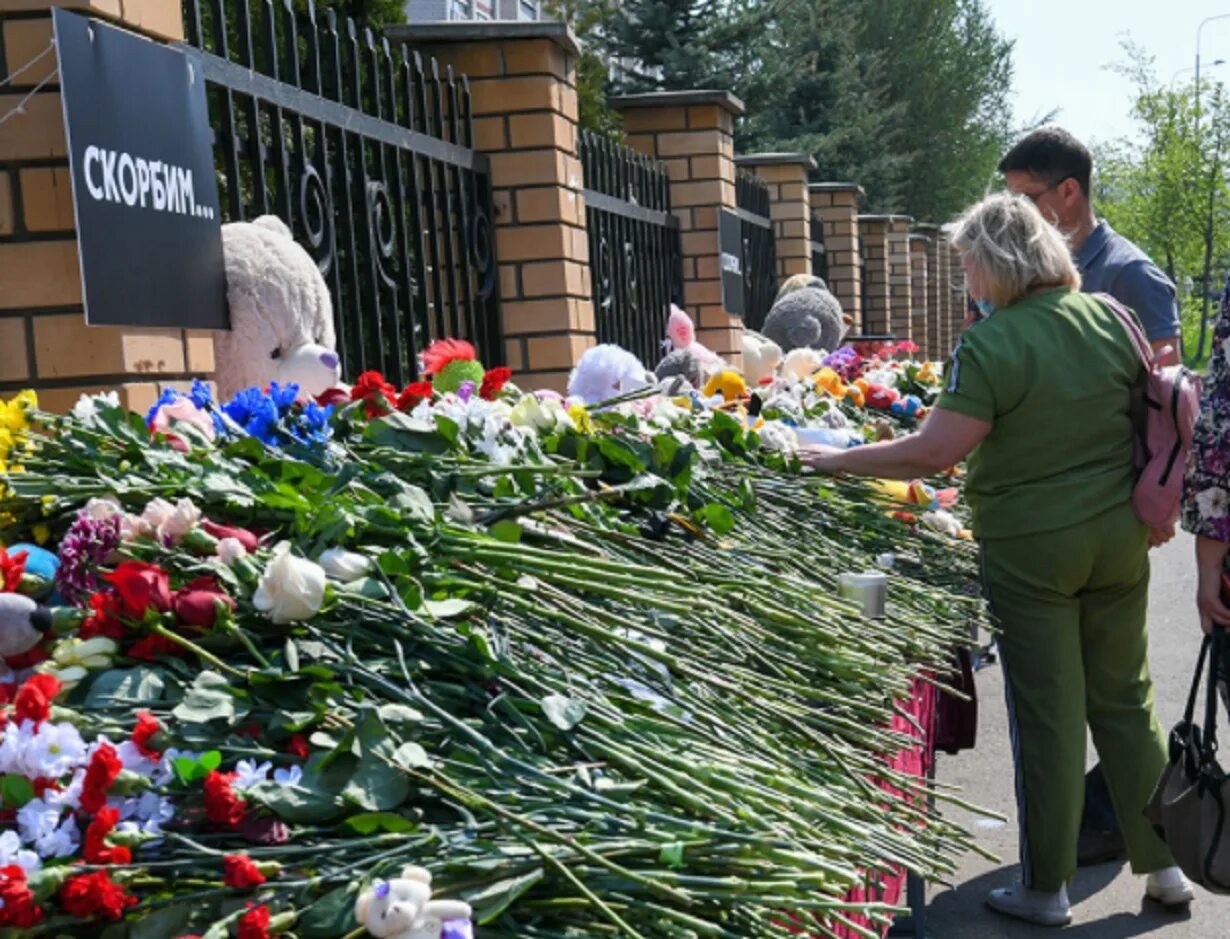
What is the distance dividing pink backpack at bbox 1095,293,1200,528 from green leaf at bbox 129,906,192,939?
2.92m

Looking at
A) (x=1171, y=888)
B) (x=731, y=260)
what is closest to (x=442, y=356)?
(x=1171, y=888)

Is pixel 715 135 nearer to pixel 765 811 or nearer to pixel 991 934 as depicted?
pixel 991 934

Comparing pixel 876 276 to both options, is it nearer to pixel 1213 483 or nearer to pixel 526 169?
pixel 526 169

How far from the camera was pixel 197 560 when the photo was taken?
5.74 feet

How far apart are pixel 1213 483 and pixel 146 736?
87.7 inches

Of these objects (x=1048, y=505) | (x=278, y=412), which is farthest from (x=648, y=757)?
(x=1048, y=505)

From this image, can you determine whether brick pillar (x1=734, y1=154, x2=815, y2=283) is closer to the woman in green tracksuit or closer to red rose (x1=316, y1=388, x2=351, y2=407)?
the woman in green tracksuit

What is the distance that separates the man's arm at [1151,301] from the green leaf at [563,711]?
130 inches

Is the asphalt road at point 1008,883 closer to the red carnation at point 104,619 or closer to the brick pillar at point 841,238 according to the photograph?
the red carnation at point 104,619

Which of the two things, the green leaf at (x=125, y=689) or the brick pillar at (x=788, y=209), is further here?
the brick pillar at (x=788, y=209)

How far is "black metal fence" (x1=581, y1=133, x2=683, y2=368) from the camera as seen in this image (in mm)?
7000

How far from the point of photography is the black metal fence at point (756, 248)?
10188 millimetres

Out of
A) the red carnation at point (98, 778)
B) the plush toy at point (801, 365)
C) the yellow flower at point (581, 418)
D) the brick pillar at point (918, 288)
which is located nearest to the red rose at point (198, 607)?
the red carnation at point (98, 778)

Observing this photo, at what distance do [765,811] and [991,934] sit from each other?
2645 mm
